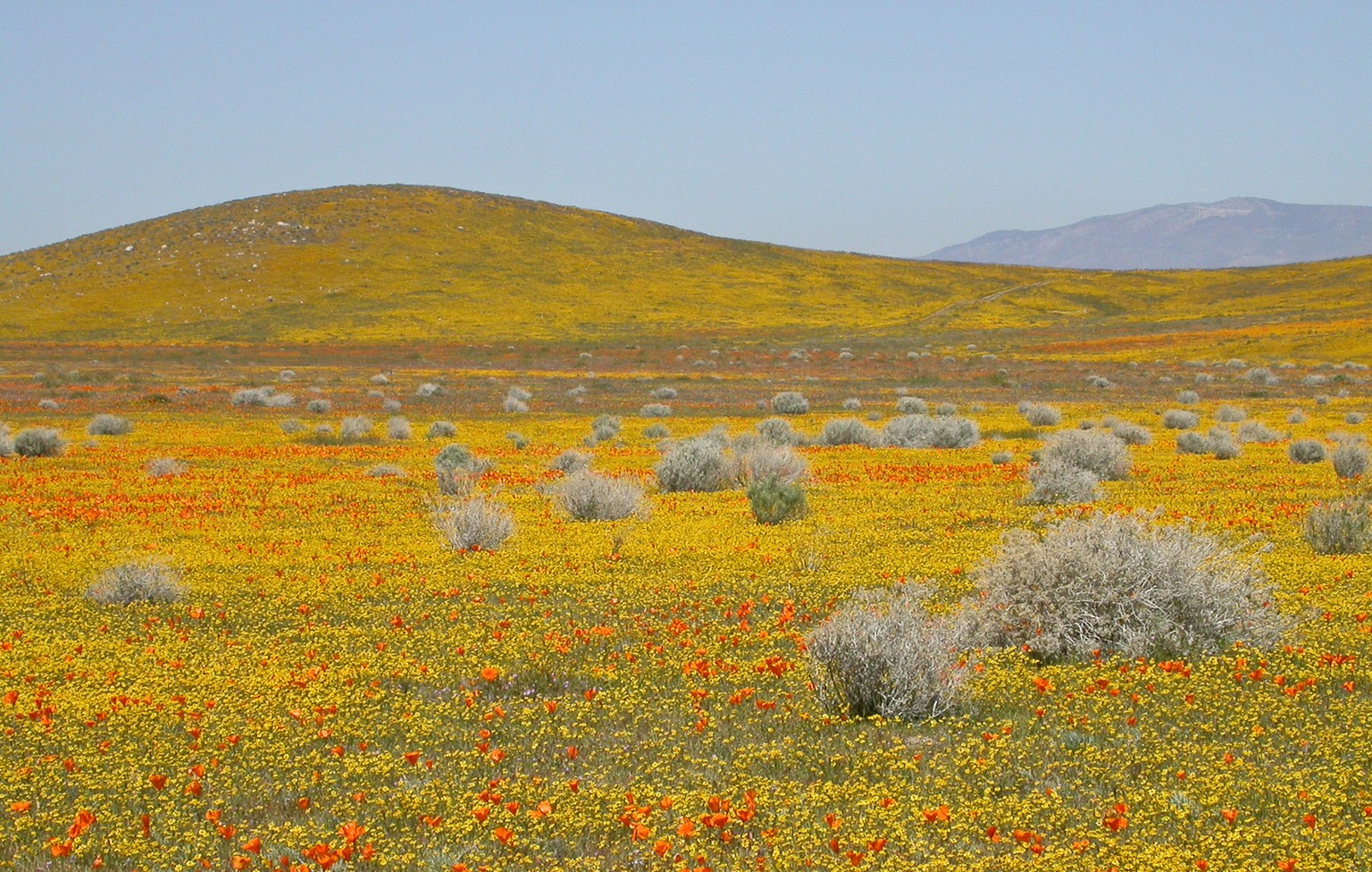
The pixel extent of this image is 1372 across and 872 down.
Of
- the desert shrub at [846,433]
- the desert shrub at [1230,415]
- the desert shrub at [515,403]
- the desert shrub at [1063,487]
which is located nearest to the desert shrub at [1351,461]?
the desert shrub at [1063,487]

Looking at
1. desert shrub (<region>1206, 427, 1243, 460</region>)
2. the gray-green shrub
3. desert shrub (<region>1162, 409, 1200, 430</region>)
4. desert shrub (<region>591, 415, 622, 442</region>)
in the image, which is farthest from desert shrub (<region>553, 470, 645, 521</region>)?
desert shrub (<region>1162, 409, 1200, 430</region>)

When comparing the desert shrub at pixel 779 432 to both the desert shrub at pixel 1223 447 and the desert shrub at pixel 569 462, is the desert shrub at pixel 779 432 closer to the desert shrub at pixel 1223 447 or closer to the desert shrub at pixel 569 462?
the desert shrub at pixel 569 462

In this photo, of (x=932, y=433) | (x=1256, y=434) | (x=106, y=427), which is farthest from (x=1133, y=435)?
(x=106, y=427)

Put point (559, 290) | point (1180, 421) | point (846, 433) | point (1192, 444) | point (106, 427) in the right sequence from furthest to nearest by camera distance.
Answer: point (559, 290) < point (1180, 421) < point (106, 427) < point (846, 433) < point (1192, 444)

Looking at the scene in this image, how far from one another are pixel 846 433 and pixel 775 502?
14951 millimetres

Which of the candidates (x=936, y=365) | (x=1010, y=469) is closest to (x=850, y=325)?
(x=936, y=365)

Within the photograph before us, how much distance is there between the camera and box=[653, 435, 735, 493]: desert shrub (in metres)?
21.3

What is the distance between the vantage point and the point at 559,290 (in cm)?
11125

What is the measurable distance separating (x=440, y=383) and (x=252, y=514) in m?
37.6

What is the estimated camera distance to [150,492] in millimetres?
20750

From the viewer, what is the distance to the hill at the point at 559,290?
289 ft

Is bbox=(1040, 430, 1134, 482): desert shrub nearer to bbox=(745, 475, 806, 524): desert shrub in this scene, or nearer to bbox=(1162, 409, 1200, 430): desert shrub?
bbox=(745, 475, 806, 524): desert shrub

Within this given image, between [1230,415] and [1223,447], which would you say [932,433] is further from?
[1230,415]

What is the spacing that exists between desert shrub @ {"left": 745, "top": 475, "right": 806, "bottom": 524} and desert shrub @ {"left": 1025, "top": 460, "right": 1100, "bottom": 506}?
167 inches
